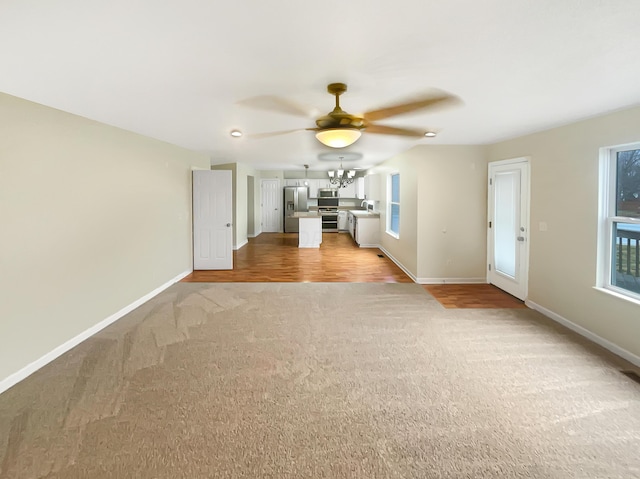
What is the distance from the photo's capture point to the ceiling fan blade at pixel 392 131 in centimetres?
412

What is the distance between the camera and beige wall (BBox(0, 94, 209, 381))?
2.76 meters

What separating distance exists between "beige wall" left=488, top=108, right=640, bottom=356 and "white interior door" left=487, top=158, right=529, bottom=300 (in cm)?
18

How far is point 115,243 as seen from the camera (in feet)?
13.5

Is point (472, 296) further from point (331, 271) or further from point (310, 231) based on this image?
point (310, 231)

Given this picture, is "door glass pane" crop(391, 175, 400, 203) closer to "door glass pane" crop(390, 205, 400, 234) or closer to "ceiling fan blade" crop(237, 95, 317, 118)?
"door glass pane" crop(390, 205, 400, 234)

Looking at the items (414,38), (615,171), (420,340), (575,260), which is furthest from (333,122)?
(575,260)

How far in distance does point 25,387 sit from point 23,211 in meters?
1.35

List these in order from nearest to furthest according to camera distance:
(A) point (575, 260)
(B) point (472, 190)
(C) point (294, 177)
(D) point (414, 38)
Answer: (D) point (414, 38) < (A) point (575, 260) < (B) point (472, 190) < (C) point (294, 177)

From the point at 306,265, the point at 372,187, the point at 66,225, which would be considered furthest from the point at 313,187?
the point at 66,225

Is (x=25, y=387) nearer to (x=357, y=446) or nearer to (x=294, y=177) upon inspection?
(x=357, y=446)

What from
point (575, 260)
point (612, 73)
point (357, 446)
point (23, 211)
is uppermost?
point (612, 73)

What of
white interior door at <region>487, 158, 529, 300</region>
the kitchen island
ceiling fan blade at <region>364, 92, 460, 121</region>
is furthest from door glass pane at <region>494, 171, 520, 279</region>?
the kitchen island

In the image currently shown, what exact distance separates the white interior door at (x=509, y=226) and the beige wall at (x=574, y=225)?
0.58ft

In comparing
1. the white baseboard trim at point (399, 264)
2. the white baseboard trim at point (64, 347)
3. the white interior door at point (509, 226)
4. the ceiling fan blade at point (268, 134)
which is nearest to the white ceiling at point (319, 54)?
the ceiling fan blade at point (268, 134)
